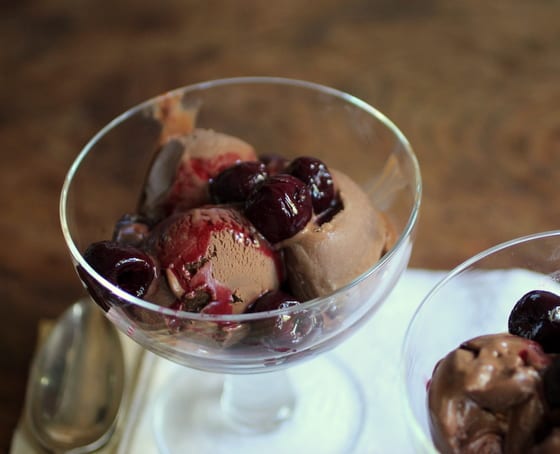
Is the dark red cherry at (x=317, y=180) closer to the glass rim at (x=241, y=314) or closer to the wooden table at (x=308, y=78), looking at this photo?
the glass rim at (x=241, y=314)

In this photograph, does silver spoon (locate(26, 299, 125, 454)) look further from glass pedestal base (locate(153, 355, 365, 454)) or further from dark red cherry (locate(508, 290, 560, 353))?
dark red cherry (locate(508, 290, 560, 353))

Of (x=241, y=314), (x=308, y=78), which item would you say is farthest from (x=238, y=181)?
(x=308, y=78)

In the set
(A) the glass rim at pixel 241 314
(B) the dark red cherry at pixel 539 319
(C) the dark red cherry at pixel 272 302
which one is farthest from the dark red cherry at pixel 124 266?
(B) the dark red cherry at pixel 539 319

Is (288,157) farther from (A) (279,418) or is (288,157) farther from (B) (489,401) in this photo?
(B) (489,401)

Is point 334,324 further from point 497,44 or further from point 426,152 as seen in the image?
point 497,44

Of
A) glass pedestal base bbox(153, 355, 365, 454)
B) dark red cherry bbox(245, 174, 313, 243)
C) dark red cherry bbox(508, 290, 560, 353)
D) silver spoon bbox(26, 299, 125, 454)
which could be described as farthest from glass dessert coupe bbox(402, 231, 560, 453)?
silver spoon bbox(26, 299, 125, 454)
